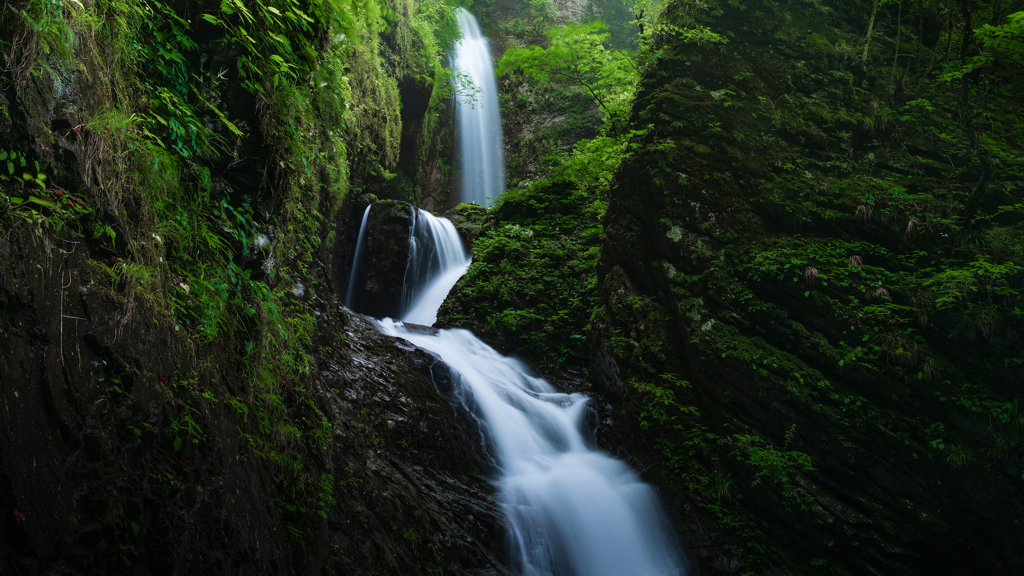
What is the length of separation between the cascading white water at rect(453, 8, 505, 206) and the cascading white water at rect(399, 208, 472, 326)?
735 cm

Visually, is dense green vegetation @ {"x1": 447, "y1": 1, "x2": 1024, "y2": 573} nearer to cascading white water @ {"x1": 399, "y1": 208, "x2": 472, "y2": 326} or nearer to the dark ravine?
cascading white water @ {"x1": 399, "y1": 208, "x2": 472, "y2": 326}

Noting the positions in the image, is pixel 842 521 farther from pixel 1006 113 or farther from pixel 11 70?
pixel 11 70

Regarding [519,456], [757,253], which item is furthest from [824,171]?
[519,456]

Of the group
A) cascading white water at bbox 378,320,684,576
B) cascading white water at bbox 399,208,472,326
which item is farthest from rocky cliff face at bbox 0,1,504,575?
cascading white water at bbox 399,208,472,326

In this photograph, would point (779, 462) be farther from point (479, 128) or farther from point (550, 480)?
point (479, 128)

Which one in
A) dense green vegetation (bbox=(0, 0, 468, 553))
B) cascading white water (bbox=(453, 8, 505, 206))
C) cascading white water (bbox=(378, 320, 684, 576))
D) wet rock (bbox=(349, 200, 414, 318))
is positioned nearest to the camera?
dense green vegetation (bbox=(0, 0, 468, 553))

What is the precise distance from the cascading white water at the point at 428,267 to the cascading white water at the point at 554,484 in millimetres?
3329

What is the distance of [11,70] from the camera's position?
188cm

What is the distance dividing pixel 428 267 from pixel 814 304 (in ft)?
30.5

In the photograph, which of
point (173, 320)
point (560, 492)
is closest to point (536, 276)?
point (560, 492)

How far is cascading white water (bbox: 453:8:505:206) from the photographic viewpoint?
21.6m

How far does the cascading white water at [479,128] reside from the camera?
21.6m

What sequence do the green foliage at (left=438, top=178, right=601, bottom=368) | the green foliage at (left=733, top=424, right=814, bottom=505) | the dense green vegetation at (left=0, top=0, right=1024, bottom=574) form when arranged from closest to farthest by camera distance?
the dense green vegetation at (left=0, top=0, right=1024, bottom=574)
the green foliage at (left=733, top=424, right=814, bottom=505)
the green foliage at (left=438, top=178, right=601, bottom=368)

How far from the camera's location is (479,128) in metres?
22.3
